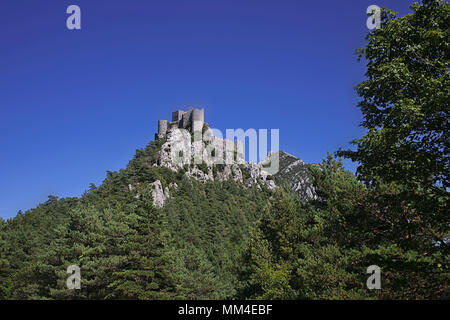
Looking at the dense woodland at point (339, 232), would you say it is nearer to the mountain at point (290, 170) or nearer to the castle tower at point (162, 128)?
the castle tower at point (162, 128)

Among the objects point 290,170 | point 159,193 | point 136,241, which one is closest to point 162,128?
point 159,193

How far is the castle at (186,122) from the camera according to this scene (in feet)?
392

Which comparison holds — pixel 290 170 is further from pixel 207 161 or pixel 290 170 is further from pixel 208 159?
pixel 207 161

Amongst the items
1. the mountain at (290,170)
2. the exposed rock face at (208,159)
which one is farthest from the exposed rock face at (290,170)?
the exposed rock face at (208,159)

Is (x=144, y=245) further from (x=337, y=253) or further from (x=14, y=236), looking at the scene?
(x=14, y=236)

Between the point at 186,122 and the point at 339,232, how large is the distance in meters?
114

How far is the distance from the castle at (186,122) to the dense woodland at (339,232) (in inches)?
2509

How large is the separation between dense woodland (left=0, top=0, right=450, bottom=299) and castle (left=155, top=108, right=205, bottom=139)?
209 feet

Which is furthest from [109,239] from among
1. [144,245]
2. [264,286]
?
[264,286]

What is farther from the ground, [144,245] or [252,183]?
[252,183]

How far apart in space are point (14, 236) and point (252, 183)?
296 feet

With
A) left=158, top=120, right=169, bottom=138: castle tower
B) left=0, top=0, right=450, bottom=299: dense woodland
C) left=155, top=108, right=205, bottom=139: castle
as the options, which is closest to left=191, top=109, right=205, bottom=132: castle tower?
left=155, top=108, right=205, bottom=139: castle
